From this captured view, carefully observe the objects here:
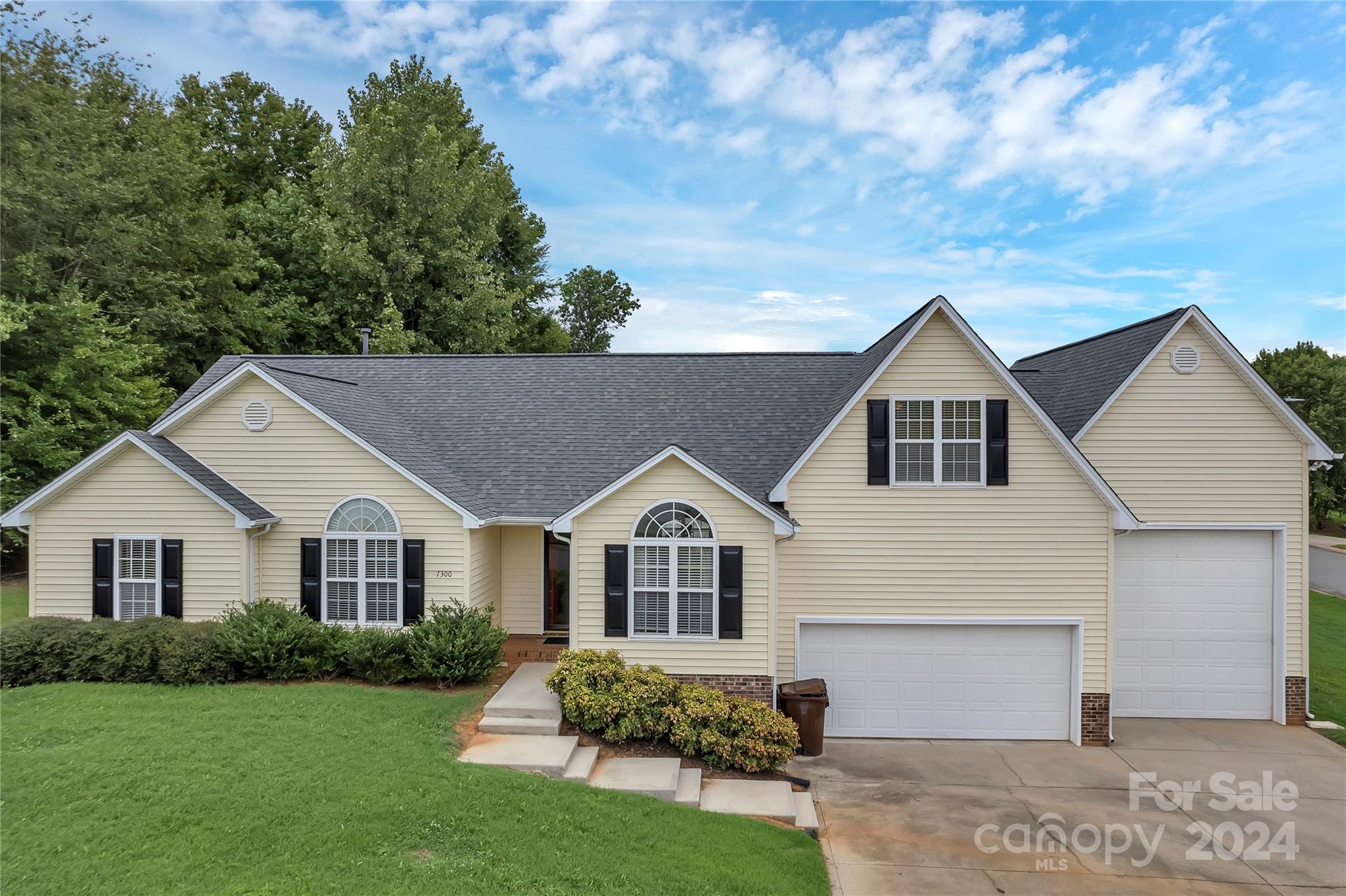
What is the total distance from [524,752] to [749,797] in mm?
2986

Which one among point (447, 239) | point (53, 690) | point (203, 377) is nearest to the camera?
point (53, 690)

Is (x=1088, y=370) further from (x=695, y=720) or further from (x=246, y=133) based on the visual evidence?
(x=246, y=133)

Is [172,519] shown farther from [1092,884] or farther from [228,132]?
[228,132]

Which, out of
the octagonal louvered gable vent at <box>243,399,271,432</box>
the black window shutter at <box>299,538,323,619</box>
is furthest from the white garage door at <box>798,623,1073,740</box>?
the octagonal louvered gable vent at <box>243,399,271,432</box>

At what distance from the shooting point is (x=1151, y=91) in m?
14.3

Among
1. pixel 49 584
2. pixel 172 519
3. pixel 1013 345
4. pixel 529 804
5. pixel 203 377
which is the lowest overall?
pixel 529 804

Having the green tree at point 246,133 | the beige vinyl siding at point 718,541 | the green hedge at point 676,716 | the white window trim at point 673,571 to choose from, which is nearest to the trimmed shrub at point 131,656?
the green hedge at point 676,716

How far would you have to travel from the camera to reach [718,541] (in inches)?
424

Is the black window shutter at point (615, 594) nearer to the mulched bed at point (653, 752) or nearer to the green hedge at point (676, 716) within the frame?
the green hedge at point (676, 716)

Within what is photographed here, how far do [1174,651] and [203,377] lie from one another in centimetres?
2118

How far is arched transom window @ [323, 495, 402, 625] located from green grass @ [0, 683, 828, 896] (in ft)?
9.27

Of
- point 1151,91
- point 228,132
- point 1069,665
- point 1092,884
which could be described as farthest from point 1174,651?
point 228,132

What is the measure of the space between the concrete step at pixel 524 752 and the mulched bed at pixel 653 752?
0.84ft

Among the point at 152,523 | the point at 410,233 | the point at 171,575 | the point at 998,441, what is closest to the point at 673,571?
the point at 998,441
